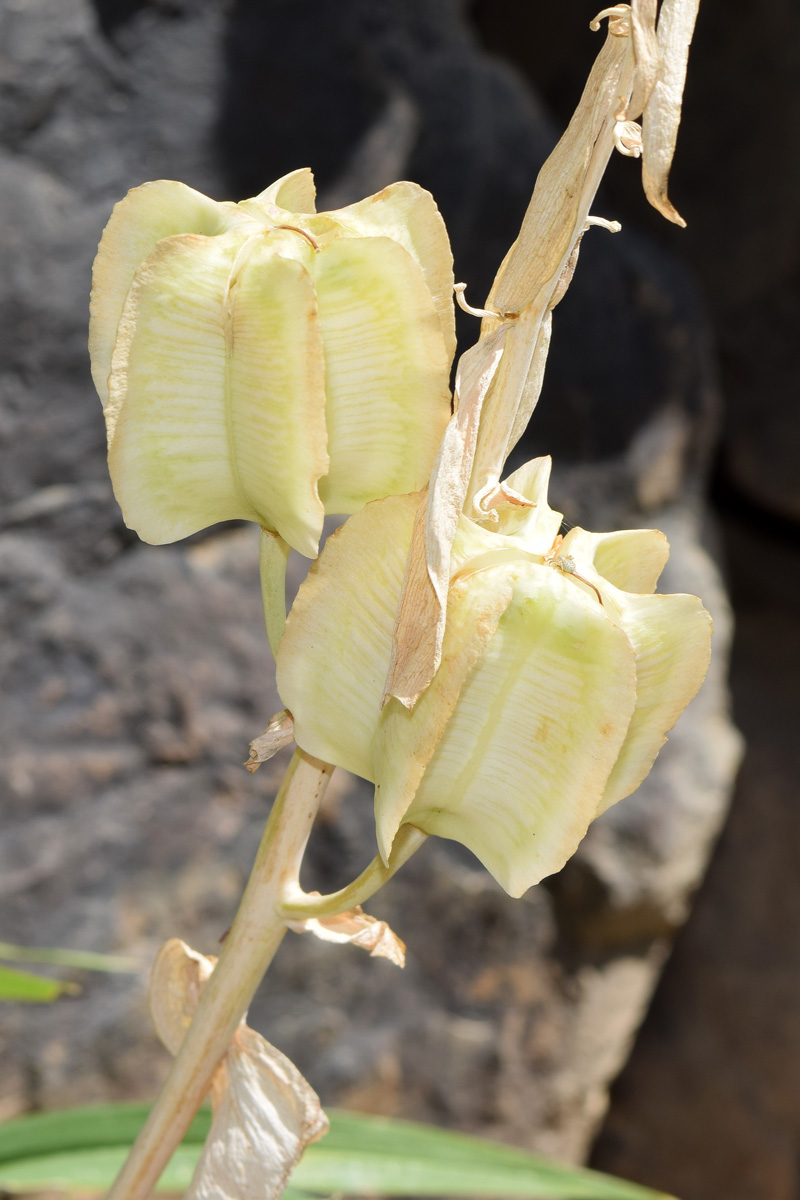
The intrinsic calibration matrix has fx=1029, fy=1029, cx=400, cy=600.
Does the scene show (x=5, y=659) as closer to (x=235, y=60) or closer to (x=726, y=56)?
(x=235, y=60)

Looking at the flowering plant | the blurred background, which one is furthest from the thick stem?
the blurred background

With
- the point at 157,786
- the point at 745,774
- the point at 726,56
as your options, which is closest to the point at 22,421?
the point at 157,786

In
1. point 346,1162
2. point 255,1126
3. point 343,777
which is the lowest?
point 343,777

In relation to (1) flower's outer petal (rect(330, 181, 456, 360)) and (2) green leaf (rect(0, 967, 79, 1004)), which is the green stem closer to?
(1) flower's outer petal (rect(330, 181, 456, 360))

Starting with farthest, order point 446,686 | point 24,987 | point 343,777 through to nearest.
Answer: point 343,777
point 24,987
point 446,686

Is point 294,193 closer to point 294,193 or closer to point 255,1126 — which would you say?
point 294,193

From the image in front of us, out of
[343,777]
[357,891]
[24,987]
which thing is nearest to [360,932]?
[357,891]

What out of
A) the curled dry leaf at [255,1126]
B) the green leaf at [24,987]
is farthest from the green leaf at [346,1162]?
the curled dry leaf at [255,1126]
